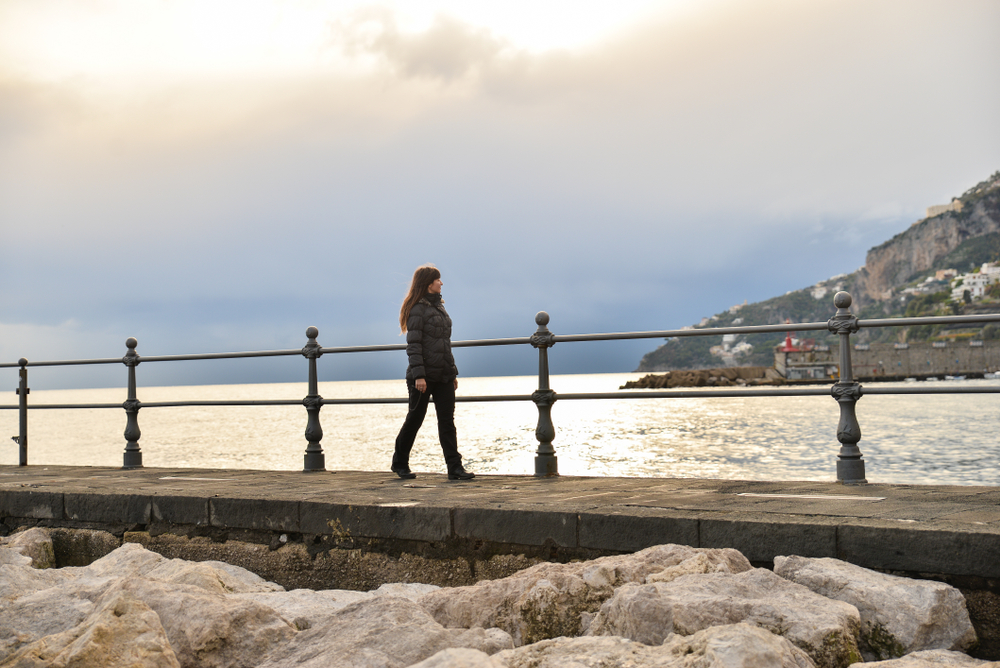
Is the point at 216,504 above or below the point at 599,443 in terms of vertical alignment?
above

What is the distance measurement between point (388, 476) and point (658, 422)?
91.1 feet

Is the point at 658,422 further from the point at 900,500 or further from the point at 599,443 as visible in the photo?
the point at 900,500

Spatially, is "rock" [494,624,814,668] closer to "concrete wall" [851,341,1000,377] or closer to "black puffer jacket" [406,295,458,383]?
"black puffer jacket" [406,295,458,383]

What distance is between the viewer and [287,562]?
410 centimetres

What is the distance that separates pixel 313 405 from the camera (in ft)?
20.9

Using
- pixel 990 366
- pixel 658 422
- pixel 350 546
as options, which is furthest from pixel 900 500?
pixel 990 366

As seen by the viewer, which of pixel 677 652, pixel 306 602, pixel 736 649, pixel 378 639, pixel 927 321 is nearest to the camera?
pixel 736 649

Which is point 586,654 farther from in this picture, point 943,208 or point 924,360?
point 943,208

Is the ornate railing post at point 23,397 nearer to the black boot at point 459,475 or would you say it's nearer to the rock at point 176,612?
the rock at point 176,612

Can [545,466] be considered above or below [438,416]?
below

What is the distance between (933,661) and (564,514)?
4.70 ft

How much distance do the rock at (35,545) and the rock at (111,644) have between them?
2.34 m

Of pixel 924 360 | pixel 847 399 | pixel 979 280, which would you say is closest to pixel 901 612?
pixel 847 399

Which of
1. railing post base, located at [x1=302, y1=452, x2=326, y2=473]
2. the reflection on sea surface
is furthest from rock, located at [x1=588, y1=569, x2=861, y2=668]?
the reflection on sea surface
